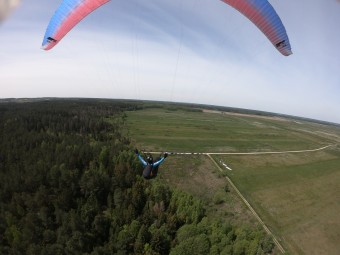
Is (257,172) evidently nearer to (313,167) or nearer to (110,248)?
(313,167)

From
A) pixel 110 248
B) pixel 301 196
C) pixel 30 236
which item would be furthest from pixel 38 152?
pixel 301 196

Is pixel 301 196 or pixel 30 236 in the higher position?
pixel 301 196

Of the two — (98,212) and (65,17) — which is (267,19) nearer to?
(65,17)

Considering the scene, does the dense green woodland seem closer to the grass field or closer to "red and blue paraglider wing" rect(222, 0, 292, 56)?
the grass field

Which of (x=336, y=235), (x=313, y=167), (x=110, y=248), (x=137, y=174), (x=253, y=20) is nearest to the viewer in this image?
(x=253, y=20)

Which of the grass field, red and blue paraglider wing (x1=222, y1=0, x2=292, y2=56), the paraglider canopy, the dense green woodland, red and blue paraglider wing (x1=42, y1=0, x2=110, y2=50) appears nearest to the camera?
red and blue paraglider wing (x1=42, y1=0, x2=110, y2=50)

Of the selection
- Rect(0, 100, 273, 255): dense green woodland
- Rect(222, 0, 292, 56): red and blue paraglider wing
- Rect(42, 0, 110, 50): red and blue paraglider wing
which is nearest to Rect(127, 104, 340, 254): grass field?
Rect(0, 100, 273, 255): dense green woodland

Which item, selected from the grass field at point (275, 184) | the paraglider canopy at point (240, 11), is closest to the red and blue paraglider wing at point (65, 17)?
the paraglider canopy at point (240, 11)

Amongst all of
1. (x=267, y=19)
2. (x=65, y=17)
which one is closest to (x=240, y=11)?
(x=267, y=19)
